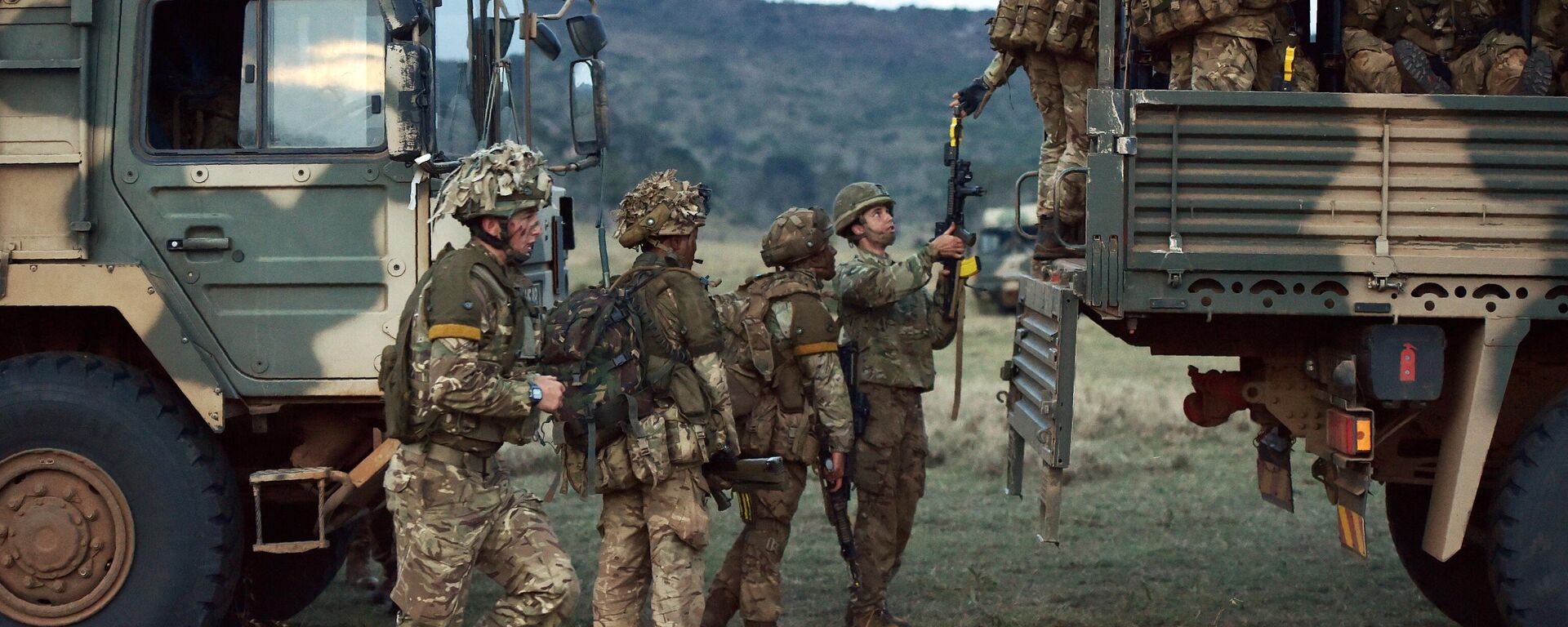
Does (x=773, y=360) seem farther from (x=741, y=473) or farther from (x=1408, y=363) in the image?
(x=1408, y=363)

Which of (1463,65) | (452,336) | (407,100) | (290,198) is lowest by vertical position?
(452,336)

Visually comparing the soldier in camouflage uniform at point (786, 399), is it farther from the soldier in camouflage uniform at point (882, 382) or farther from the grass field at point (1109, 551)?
the grass field at point (1109, 551)

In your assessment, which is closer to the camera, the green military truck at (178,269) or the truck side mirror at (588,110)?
the green military truck at (178,269)

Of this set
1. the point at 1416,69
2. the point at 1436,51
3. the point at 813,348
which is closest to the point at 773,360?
the point at 813,348

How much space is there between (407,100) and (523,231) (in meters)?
0.62

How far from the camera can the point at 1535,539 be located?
4871 millimetres

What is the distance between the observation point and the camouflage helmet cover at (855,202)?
6.48 metres

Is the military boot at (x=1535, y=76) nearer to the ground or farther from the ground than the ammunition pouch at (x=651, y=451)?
farther from the ground

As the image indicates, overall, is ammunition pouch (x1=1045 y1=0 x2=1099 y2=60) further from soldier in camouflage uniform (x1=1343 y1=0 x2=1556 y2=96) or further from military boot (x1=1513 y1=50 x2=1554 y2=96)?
military boot (x1=1513 y1=50 x2=1554 y2=96)

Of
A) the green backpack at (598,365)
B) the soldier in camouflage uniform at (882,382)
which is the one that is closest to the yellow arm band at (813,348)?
the soldier in camouflage uniform at (882,382)

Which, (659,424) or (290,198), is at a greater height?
(290,198)

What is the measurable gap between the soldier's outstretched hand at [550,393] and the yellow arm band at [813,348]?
1.50 metres

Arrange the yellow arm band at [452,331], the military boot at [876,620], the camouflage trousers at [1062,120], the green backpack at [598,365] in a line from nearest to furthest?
1. the yellow arm band at [452,331]
2. the green backpack at [598,365]
3. the camouflage trousers at [1062,120]
4. the military boot at [876,620]

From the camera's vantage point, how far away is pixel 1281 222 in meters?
4.84
